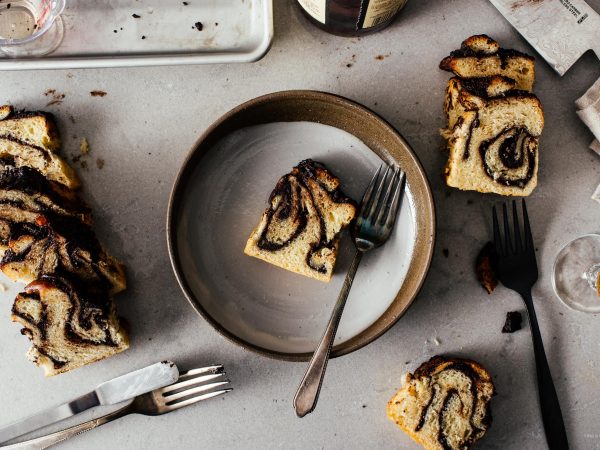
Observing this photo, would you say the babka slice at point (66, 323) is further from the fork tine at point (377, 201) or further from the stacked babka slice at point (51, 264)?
the fork tine at point (377, 201)

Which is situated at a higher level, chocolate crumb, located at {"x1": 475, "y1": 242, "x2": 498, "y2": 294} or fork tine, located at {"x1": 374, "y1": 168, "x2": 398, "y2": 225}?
fork tine, located at {"x1": 374, "y1": 168, "x2": 398, "y2": 225}

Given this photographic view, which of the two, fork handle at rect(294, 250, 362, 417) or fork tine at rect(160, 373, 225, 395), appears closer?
fork handle at rect(294, 250, 362, 417)

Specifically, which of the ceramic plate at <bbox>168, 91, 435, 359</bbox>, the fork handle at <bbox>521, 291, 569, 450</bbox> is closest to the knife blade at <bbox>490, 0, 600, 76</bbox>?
the ceramic plate at <bbox>168, 91, 435, 359</bbox>

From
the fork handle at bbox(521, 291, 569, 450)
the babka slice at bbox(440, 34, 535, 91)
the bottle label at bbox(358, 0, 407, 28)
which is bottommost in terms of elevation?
the fork handle at bbox(521, 291, 569, 450)

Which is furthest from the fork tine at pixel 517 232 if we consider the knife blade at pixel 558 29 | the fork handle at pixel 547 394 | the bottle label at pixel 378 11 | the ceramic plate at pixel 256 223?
the bottle label at pixel 378 11

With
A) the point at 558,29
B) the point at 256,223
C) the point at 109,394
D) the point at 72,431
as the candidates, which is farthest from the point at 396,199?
the point at 72,431

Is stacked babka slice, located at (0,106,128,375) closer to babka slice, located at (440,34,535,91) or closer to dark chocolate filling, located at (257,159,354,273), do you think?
dark chocolate filling, located at (257,159,354,273)

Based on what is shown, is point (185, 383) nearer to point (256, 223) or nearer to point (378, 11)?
point (256, 223)
